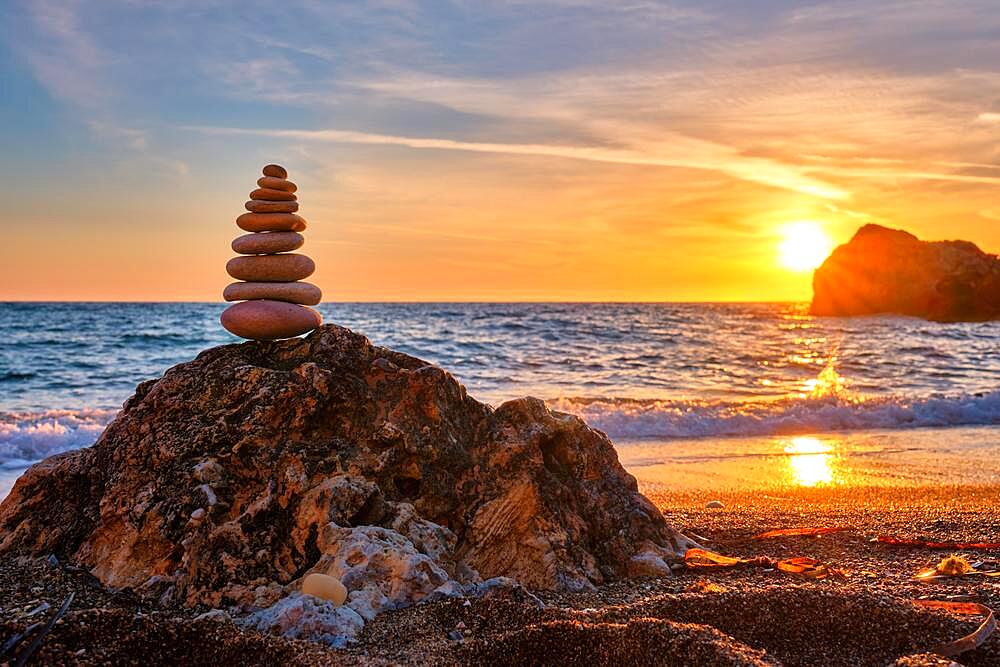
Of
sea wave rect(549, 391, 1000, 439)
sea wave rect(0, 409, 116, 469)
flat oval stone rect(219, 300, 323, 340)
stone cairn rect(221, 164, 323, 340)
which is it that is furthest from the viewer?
sea wave rect(549, 391, 1000, 439)

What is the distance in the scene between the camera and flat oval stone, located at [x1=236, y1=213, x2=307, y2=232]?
5652 millimetres

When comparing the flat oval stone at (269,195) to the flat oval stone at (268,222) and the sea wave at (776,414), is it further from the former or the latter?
the sea wave at (776,414)

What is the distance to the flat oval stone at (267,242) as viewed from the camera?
563 cm

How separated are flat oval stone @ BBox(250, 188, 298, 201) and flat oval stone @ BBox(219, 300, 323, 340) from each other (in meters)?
0.76

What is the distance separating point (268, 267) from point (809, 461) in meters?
8.90

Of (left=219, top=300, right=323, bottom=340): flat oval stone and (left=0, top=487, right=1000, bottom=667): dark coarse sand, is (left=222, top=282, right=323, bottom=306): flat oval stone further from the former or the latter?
(left=0, top=487, right=1000, bottom=667): dark coarse sand

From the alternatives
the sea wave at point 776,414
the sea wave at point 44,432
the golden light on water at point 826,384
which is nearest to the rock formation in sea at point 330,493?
the sea wave at point 44,432

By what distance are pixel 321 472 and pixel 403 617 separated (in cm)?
114

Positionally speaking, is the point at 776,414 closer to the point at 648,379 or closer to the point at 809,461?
the point at 809,461

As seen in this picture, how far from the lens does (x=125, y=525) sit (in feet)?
15.3

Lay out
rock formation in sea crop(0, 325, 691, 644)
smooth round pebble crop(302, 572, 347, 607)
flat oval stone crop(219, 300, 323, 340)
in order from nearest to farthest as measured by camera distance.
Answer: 1. smooth round pebble crop(302, 572, 347, 607)
2. rock formation in sea crop(0, 325, 691, 644)
3. flat oval stone crop(219, 300, 323, 340)

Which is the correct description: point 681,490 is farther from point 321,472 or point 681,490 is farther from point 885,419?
point 885,419

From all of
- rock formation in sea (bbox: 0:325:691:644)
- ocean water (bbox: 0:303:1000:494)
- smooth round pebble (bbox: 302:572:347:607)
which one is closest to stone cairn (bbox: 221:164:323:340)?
rock formation in sea (bbox: 0:325:691:644)

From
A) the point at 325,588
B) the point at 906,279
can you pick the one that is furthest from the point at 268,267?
the point at 906,279
